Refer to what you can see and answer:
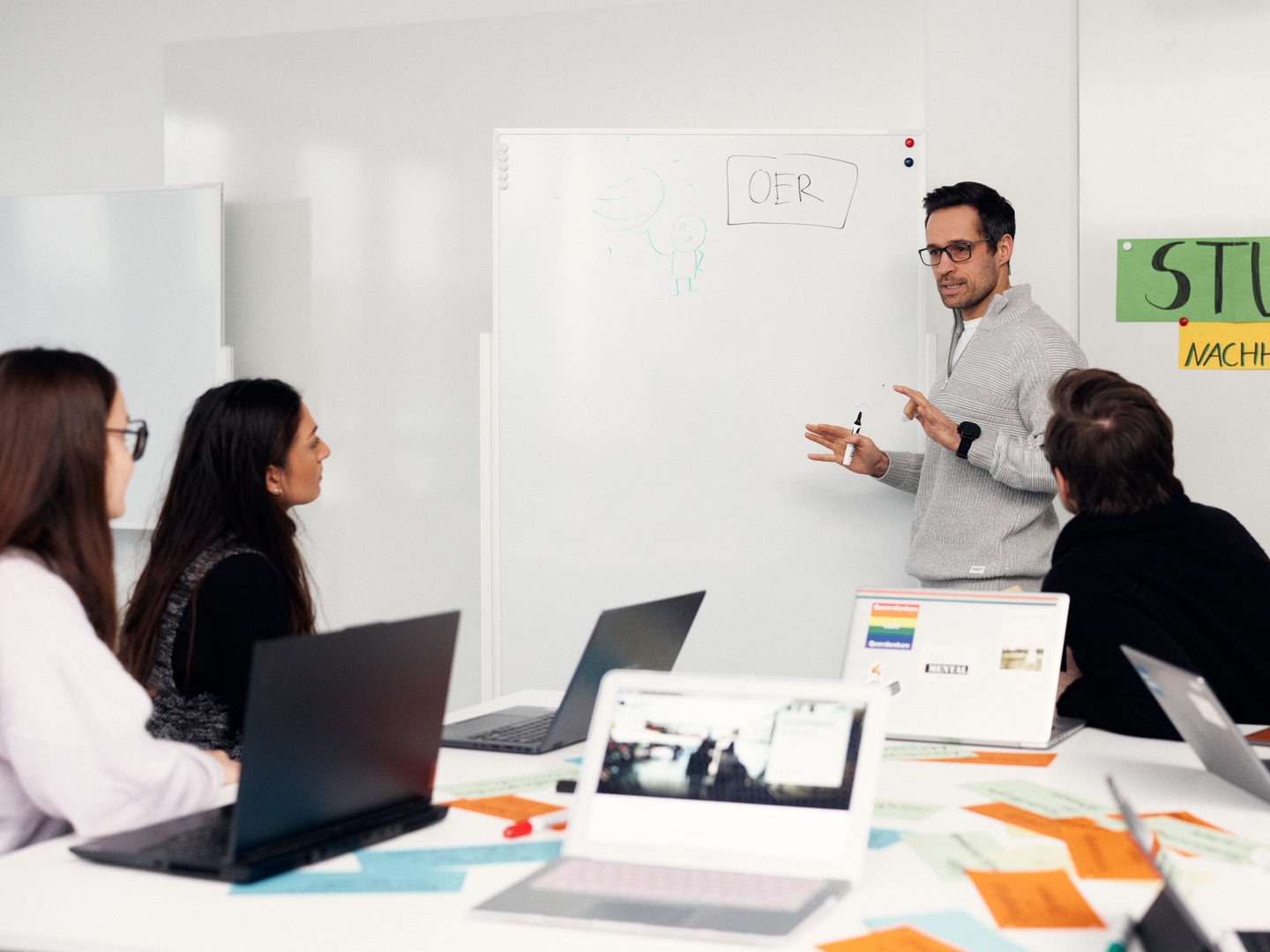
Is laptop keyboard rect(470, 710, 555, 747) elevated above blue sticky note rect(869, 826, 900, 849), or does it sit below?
below

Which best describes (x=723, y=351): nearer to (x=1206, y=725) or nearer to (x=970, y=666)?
(x=970, y=666)

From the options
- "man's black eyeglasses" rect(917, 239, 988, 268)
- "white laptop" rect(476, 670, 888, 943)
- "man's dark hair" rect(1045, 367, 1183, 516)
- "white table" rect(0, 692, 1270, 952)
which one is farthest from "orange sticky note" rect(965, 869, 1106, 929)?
"man's black eyeglasses" rect(917, 239, 988, 268)

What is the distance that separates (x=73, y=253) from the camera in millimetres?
3496

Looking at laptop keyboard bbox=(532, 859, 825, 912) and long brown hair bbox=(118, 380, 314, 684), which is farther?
long brown hair bbox=(118, 380, 314, 684)

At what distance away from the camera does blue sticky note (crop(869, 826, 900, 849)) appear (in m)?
1.20

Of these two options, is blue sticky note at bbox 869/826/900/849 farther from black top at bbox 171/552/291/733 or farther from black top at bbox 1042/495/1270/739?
black top at bbox 171/552/291/733

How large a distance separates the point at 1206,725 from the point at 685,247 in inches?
69.3

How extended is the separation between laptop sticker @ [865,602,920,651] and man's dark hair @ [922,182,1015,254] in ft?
3.58

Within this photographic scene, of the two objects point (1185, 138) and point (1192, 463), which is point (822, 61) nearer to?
point (1185, 138)

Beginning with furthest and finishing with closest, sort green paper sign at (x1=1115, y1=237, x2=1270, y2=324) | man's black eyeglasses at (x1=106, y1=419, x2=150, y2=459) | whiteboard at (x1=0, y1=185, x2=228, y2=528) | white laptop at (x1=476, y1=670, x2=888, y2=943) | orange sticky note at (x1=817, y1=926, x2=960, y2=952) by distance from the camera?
whiteboard at (x1=0, y1=185, x2=228, y2=528)
green paper sign at (x1=1115, y1=237, x2=1270, y2=324)
man's black eyeglasses at (x1=106, y1=419, x2=150, y2=459)
white laptop at (x1=476, y1=670, x2=888, y2=943)
orange sticky note at (x1=817, y1=926, x2=960, y2=952)

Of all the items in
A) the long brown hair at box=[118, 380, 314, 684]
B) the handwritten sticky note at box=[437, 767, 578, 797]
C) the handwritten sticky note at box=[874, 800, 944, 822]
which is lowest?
the handwritten sticky note at box=[437, 767, 578, 797]

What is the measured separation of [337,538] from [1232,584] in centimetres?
248

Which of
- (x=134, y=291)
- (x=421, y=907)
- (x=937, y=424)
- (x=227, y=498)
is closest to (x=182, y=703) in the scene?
(x=227, y=498)

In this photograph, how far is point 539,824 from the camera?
1.29m
